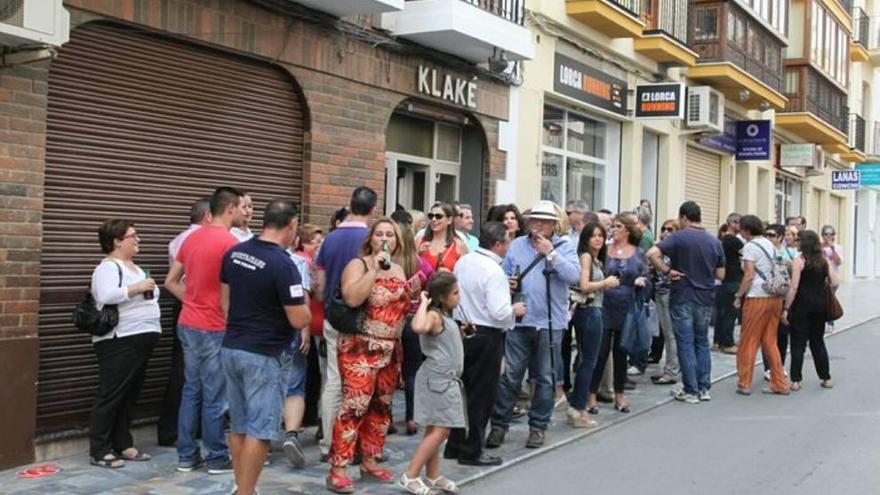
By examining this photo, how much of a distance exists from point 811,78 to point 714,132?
7892mm

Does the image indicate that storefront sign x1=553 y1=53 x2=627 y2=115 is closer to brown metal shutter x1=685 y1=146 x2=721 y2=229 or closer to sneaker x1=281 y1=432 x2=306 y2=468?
brown metal shutter x1=685 y1=146 x2=721 y2=229

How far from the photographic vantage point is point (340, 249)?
672cm

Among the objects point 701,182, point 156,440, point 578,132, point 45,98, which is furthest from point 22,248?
point 701,182

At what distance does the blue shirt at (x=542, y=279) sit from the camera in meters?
7.46

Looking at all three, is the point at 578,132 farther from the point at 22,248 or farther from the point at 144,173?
the point at 22,248

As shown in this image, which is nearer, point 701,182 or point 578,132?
point 578,132

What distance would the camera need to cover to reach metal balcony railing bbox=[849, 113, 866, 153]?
104 ft

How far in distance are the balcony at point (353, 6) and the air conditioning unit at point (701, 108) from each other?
34.2ft

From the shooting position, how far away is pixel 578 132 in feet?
50.5

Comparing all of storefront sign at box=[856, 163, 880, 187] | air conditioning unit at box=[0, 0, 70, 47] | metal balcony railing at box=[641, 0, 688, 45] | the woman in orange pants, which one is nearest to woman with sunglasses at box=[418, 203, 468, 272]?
air conditioning unit at box=[0, 0, 70, 47]

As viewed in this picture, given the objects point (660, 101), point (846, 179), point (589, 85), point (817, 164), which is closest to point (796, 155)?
point (817, 164)

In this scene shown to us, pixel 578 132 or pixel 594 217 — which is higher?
pixel 578 132

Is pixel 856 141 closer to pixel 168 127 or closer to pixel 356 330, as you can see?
pixel 168 127

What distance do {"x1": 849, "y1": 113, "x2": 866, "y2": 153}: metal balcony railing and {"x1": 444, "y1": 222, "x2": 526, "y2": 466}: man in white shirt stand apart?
1106 inches
